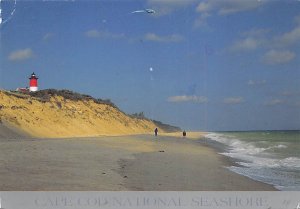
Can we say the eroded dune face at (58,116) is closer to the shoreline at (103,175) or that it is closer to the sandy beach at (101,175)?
the sandy beach at (101,175)

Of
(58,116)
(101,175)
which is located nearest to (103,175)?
(101,175)

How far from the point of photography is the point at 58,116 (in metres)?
25.1

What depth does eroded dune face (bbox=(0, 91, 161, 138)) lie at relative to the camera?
68.4 feet

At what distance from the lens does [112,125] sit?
1355 inches

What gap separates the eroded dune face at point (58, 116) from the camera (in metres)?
20.8

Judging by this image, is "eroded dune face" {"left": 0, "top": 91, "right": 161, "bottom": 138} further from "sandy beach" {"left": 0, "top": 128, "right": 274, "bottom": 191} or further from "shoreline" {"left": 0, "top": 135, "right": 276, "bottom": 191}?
"shoreline" {"left": 0, "top": 135, "right": 276, "bottom": 191}

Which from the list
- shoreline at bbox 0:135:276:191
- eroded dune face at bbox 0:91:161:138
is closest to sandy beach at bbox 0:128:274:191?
shoreline at bbox 0:135:276:191

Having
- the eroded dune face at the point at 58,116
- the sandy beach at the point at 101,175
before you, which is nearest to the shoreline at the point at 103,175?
the sandy beach at the point at 101,175

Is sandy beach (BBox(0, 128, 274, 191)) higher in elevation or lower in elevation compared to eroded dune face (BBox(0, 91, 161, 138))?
lower

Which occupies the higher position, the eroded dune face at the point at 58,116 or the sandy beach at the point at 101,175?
the eroded dune face at the point at 58,116

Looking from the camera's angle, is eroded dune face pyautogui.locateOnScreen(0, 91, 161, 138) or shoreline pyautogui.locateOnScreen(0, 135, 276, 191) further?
eroded dune face pyautogui.locateOnScreen(0, 91, 161, 138)

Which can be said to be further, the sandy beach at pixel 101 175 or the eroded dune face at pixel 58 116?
the eroded dune face at pixel 58 116
